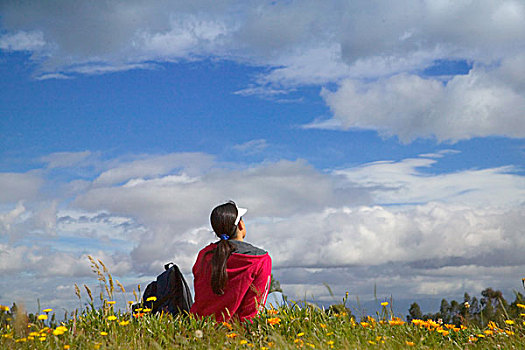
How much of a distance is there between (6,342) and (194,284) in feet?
7.44

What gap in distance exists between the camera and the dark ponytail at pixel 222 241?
22.3ft

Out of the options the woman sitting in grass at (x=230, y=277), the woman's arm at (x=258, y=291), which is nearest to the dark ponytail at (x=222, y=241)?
the woman sitting in grass at (x=230, y=277)

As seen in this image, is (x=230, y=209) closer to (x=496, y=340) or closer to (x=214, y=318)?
(x=214, y=318)

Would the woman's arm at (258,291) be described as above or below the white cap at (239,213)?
below

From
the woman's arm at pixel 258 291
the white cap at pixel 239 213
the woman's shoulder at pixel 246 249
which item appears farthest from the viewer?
the white cap at pixel 239 213

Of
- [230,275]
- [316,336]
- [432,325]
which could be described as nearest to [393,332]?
[432,325]

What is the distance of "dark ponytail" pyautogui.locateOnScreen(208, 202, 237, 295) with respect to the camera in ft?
22.3

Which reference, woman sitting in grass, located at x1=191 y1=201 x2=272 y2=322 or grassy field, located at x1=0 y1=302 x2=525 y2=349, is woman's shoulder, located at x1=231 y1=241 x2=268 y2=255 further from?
grassy field, located at x1=0 y1=302 x2=525 y2=349

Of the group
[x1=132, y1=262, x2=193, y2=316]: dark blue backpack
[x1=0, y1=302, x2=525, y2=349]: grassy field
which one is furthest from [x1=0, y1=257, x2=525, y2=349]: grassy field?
[x1=132, y1=262, x2=193, y2=316]: dark blue backpack

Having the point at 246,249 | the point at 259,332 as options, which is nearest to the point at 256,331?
the point at 259,332

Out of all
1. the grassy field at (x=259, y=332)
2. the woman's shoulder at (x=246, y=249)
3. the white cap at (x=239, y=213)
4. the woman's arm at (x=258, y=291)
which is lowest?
the grassy field at (x=259, y=332)

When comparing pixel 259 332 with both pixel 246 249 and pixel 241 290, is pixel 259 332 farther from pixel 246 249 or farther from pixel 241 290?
pixel 246 249

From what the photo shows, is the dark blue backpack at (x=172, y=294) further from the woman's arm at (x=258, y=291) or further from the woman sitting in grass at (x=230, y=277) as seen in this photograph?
the woman's arm at (x=258, y=291)

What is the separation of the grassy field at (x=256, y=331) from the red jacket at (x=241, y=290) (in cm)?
28
